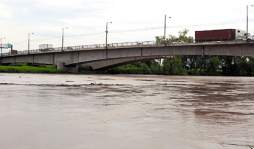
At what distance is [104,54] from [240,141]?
9308 centimetres

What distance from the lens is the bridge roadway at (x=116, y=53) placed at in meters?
81.1

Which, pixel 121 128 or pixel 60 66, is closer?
pixel 121 128

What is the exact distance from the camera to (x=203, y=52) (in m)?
86.0

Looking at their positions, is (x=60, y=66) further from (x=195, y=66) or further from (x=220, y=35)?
(x=195, y=66)

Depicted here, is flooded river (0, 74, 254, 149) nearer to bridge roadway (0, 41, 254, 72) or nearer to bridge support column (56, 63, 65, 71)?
bridge roadway (0, 41, 254, 72)

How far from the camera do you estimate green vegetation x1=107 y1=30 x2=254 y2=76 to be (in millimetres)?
130000

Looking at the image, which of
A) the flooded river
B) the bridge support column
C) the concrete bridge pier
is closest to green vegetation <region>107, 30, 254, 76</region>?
the concrete bridge pier

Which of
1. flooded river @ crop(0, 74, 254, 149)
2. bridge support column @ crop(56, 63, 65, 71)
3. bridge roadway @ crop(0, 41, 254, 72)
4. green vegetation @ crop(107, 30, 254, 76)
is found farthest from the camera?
green vegetation @ crop(107, 30, 254, 76)

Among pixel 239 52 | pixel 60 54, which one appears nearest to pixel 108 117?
pixel 239 52

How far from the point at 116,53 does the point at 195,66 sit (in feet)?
156

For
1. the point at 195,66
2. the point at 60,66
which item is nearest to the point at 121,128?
the point at 60,66

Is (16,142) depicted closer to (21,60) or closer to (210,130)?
(210,130)

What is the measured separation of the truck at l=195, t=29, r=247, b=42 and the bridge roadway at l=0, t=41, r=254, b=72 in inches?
157

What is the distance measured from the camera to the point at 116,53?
334 ft
